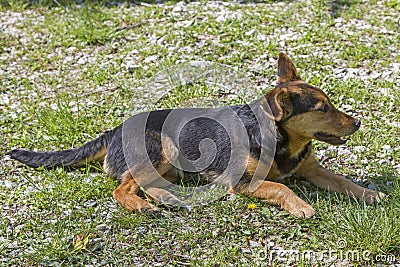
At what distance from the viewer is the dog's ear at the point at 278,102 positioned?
5.11 m

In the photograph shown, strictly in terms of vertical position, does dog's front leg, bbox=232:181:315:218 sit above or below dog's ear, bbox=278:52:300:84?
below

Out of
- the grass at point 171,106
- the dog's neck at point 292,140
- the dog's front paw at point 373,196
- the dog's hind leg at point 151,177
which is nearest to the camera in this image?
the grass at point 171,106

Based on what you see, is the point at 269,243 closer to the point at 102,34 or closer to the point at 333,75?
the point at 333,75

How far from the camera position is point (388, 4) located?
8.91 metres

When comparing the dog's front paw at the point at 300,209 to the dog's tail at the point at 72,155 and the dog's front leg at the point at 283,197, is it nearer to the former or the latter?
the dog's front leg at the point at 283,197

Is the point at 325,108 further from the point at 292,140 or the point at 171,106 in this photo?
the point at 171,106

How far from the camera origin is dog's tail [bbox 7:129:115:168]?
611cm

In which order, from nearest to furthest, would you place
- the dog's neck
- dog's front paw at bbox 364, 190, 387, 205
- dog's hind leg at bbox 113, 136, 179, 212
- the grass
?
the grass → dog's front paw at bbox 364, 190, 387, 205 → the dog's neck → dog's hind leg at bbox 113, 136, 179, 212

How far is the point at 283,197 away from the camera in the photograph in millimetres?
5277

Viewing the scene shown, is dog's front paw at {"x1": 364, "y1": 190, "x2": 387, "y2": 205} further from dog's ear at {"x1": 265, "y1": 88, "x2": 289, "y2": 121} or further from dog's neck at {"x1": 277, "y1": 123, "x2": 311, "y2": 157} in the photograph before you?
dog's ear at {"x1": 265, "y1": 88, "x2": 289, "y2": 121}

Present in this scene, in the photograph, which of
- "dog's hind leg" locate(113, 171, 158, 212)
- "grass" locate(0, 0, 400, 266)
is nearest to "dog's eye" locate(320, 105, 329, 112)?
"grass" locate(0, 0, 400, 266)

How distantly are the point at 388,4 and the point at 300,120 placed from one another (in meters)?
4.53

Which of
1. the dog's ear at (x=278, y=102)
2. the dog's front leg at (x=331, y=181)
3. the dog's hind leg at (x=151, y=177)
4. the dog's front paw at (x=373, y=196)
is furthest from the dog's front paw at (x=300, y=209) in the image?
the dog's hind leg at (x=151, y=177)

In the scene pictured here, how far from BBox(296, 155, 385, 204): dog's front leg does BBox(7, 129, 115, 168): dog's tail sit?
6.72 ft
